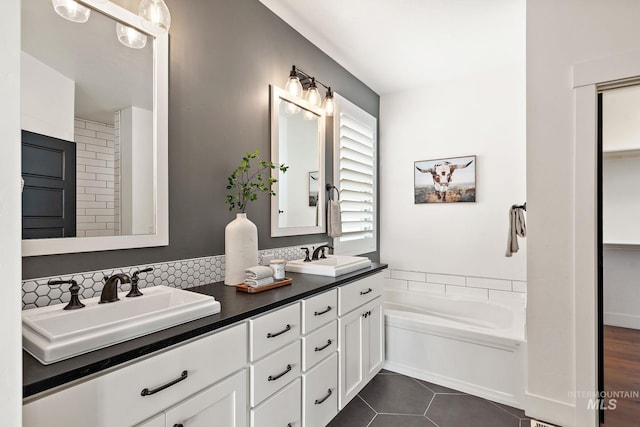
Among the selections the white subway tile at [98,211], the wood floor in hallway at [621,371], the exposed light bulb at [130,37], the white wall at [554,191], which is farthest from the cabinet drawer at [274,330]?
the wood floor in hallway at [621,371]

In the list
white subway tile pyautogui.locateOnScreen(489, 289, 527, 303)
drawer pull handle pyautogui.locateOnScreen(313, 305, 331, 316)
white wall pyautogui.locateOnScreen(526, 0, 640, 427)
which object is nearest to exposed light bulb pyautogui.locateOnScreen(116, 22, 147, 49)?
drawer pull handle pyautogui.locateOnScreen(313, 305, 331, 316)

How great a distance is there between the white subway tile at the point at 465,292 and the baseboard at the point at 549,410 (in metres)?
1.18

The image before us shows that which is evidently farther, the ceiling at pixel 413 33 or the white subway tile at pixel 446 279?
the white subway tile at pixel 446 279

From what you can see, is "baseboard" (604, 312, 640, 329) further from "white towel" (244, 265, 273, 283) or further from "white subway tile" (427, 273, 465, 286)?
"white towel" (244, 265, 273, 283)

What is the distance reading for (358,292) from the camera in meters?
2.18

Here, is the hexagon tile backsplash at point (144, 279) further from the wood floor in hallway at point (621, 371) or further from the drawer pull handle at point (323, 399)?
the wood floor in hallway at point (621, 371)

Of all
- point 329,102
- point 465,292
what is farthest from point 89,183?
point 465,292

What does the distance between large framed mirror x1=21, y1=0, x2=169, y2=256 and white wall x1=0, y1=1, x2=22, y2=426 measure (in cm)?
71

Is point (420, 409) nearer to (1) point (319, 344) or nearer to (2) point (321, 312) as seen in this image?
→ (1) point (319, 344)

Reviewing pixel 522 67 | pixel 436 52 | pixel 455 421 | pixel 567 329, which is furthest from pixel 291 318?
pixel 522 67

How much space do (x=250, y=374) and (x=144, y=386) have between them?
18.1 inches

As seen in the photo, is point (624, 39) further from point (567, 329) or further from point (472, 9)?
point (567, 329)

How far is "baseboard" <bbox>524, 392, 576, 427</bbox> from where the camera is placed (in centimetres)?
196

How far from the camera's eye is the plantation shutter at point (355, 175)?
10.0ft
